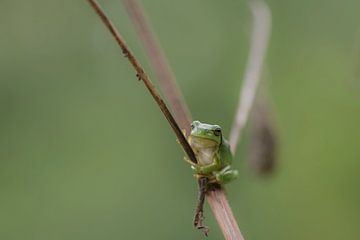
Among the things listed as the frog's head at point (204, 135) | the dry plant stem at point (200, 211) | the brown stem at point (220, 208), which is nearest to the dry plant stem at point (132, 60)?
the brown stem at point (220, 208)

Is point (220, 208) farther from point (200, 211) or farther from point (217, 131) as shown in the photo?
point (217, 131)

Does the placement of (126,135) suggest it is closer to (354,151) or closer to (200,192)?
(354,151)

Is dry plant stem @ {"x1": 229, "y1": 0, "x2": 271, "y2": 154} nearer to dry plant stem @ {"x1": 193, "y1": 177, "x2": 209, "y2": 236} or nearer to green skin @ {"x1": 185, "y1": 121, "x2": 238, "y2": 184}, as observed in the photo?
green skin @ {"x1": 185, "y1": 121, "x2": 238, "y2": 184}

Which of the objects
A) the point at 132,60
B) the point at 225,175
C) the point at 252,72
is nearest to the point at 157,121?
the point at 252,72

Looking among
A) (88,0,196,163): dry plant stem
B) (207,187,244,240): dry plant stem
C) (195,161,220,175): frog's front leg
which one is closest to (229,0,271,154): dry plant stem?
(195,161,220,175): frog's front leg

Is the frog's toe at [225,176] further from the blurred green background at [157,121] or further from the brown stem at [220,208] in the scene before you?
the blurred green background at [157,121]
